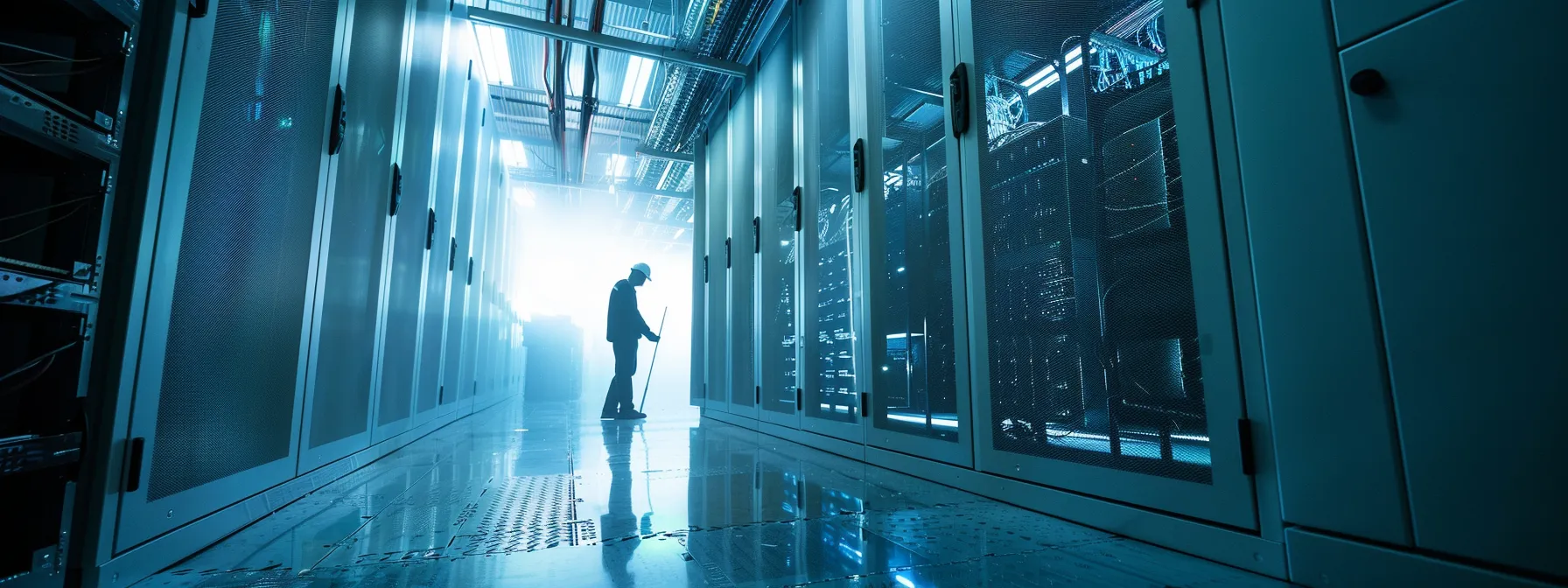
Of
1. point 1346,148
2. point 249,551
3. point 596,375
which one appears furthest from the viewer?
point 596,375

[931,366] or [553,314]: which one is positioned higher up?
[553,314]

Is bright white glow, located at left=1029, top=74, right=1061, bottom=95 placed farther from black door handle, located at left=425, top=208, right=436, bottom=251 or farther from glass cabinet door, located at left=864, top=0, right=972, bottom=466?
black door handle, located at left=425, top=208, right=436, bottom=251

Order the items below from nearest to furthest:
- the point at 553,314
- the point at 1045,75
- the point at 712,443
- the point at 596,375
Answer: the point at 1045,75 < the point at 712,443 < the point at 553,314 < the point at 596,375

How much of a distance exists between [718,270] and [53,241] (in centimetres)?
403

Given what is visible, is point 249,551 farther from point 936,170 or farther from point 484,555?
point 936,170

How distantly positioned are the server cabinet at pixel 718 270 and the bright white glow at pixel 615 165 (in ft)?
10.1

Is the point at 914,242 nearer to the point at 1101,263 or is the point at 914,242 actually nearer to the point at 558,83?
the point at 1101,263

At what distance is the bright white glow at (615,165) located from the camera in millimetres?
7988

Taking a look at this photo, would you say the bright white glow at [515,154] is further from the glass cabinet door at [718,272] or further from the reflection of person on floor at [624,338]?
the glass cabinet door at [718,272]

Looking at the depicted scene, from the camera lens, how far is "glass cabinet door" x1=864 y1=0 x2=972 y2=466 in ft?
6.46

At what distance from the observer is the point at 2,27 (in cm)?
94

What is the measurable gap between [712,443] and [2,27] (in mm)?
2705

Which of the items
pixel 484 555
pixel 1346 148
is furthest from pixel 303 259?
pixel 1346 148

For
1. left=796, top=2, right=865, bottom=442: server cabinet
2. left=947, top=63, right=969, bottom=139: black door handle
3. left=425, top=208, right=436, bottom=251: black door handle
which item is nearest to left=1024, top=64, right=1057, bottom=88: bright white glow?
left=947, top=63, right=969, bottom=139: black door handle
